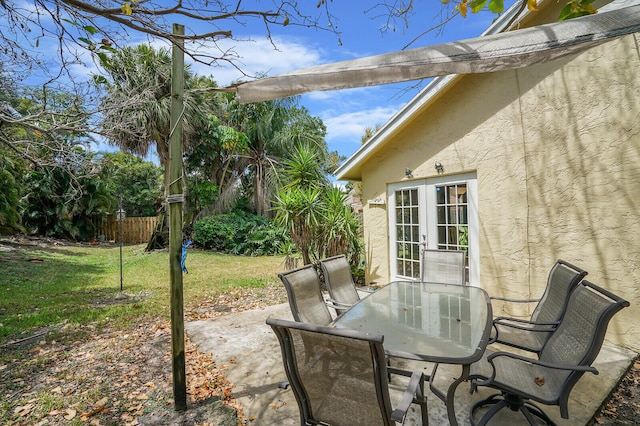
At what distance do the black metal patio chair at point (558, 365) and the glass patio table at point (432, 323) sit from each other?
0.86 feet

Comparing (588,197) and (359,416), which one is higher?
(588,197)

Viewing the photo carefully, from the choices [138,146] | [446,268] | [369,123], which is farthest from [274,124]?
[446,268]

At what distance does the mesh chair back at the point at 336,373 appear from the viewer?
1.53 meters

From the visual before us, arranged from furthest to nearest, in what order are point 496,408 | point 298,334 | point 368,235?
point 368,235 < point 496,408 < point 298,334

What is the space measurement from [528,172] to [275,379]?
4.28 metres

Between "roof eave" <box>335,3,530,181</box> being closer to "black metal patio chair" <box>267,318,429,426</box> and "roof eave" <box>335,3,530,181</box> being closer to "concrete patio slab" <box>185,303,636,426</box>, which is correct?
"concrete patio slab" <box>185,303,636,426</box>

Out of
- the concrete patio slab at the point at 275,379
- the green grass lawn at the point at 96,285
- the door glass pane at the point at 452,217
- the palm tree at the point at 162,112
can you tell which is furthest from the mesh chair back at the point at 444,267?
the palm tree at the point at 162,112

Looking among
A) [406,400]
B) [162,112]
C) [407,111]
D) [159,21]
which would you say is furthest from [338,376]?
[162,112]

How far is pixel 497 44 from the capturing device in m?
1.88

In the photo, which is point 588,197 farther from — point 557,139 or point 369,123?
point 369,123

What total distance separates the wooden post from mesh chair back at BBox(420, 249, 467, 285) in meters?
3.55

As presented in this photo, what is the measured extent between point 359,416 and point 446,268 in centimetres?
341

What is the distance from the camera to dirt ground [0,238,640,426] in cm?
257

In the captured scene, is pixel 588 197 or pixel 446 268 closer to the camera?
pixel 588 197
